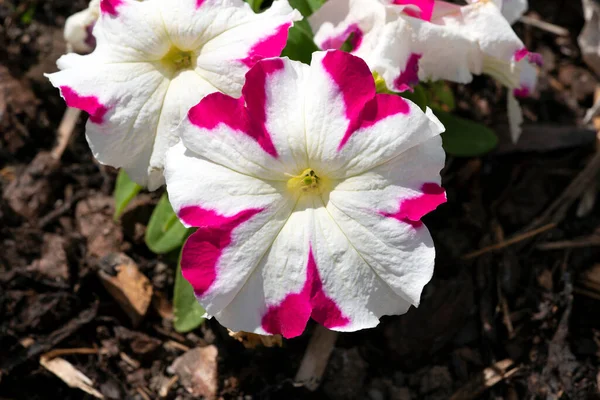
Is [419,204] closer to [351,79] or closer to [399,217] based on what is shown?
[399,217]

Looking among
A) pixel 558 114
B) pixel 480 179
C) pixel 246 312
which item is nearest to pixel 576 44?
pixel 558 114

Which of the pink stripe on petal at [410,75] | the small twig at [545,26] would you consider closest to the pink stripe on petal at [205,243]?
the pink stripe on petal at [410,75]

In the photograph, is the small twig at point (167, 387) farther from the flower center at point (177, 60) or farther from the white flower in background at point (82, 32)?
the white flower in background at point (82, 32)

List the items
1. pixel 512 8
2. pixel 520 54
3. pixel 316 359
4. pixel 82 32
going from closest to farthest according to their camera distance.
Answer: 1. pixel 520 54
2. pixel 512 8
3. pixel 316 359
4. pixel 82 32

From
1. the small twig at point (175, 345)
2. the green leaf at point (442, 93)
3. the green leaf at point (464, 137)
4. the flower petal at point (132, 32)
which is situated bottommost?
the small twig at point (175, 345)

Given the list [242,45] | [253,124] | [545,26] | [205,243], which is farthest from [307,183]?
[545,26]

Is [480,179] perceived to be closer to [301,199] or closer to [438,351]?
[438,351]

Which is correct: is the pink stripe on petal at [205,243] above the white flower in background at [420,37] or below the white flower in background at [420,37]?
below

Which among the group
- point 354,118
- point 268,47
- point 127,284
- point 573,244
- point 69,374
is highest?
point 268,47

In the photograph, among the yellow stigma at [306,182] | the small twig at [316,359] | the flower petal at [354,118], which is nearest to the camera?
the flower petal at [354,118]
